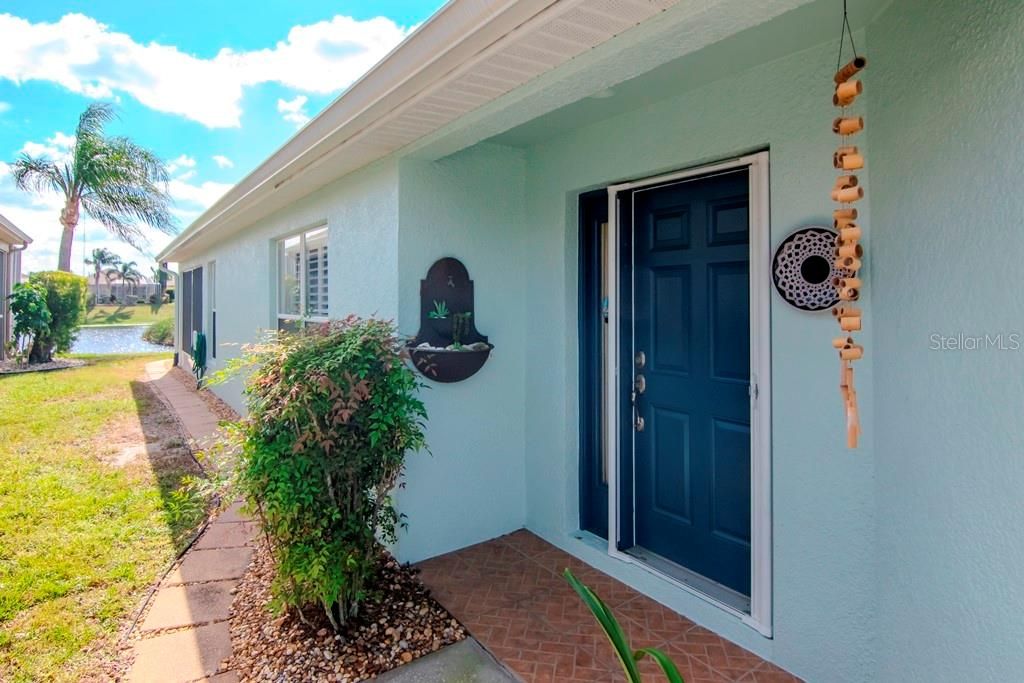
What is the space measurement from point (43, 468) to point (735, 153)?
23.0ft

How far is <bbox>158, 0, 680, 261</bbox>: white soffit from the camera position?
190 cm

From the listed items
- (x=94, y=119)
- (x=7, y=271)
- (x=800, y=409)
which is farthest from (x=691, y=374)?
(x=94, y=119)

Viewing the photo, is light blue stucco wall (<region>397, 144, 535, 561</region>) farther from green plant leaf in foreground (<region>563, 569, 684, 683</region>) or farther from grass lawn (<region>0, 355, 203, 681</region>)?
green plant leaf in foreground (<region>563, 569, 684, 683</region>)

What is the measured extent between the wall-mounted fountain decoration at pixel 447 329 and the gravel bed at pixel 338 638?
1396 millimetres

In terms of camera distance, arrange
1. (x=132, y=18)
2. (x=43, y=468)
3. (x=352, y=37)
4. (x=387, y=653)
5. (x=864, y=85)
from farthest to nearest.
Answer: (x=132, y=18), (x=352, y=37), (x=43, y=468), (x=387, y=653), (x=864, y=85)

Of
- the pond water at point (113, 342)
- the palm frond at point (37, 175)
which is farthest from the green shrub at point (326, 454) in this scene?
the palm frond at point (37, 175)

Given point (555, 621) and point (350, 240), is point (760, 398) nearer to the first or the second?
point (555, 621)

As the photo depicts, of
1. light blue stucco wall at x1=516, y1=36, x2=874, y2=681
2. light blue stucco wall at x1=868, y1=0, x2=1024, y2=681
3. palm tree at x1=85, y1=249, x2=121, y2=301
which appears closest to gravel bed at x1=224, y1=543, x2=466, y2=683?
light blue stucco wall at x1=516, y1=36, x2=874, y2=681

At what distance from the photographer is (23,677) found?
8.39 feet

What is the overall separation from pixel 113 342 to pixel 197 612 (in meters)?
21.2

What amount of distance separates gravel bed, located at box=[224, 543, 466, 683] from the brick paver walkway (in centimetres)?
9

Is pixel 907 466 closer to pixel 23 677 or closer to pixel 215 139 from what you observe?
pixel 23 677

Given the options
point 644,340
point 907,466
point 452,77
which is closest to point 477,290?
point 644,340

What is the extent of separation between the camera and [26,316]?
1332 cm
